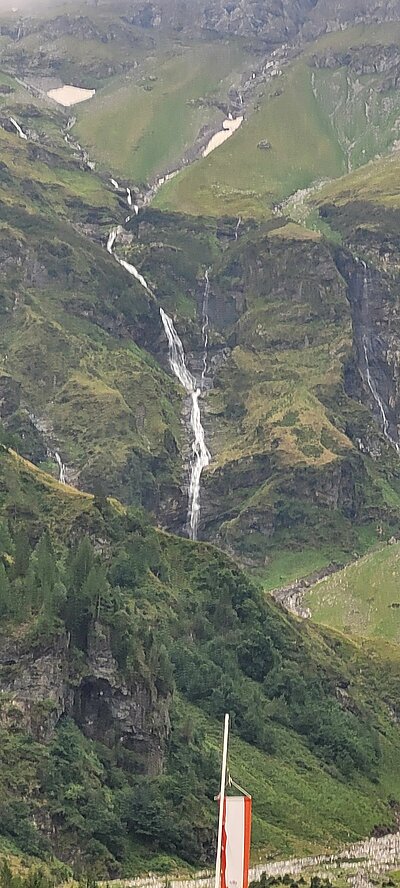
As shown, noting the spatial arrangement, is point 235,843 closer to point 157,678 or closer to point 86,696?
point 86,696

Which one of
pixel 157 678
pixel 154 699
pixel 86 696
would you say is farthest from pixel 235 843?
pixel 157 678

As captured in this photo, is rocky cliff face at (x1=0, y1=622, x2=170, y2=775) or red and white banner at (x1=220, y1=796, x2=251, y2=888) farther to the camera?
rocky cliff face at (x1=0, y1=622, x2=170, y2=775)

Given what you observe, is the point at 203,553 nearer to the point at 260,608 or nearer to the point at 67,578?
the point at 260,608

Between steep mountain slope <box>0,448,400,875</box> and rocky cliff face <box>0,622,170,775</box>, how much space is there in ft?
0.51

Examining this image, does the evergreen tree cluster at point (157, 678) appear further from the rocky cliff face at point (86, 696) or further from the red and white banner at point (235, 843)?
the red and white banner at point (235, 843)

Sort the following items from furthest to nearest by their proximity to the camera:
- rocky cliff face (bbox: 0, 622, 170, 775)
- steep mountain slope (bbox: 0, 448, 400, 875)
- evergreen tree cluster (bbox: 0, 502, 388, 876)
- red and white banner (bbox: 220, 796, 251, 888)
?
rocky cliff face (bbox: 0, 622, 170, 775) → steep mountain slope (bbox: 0, 448, 400, 875) → evergreen tree cluster (bbox: 0, 502, 388, 876) → red and white banner (bbox: 220, 796, 251, 888)

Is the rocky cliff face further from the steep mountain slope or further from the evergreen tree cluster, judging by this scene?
the evergreen tree cluster

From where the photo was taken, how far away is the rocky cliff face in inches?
4055

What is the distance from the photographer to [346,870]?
10719 cm

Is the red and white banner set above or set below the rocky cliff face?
below

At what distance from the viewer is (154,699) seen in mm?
116938

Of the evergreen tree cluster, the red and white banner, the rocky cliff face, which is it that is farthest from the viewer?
the rocky cliff face

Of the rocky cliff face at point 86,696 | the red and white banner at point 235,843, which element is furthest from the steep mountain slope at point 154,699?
the red and white banner at point 235,843

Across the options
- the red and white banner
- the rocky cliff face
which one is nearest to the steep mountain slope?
the rocky cliff face
